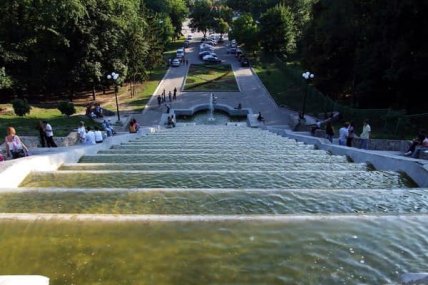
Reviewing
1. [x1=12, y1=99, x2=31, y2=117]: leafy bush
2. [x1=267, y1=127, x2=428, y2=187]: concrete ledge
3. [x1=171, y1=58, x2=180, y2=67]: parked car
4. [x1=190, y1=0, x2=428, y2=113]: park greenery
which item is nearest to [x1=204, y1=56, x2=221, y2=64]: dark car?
[x1=171, y1=58, x2=180, y2=67]: parked car

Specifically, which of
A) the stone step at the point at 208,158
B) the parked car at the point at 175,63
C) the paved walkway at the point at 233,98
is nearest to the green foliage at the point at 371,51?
the paved walkway at the point at 233,98

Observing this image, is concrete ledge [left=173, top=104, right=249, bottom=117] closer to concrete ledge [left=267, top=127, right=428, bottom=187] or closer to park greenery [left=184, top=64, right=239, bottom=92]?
park greenery [left=184, top=64, right=239, bottom=92]

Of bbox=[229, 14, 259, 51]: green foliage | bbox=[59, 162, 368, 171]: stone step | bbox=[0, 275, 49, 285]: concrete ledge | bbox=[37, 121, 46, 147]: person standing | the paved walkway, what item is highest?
bbox=[229, 14, 259, 51]: green foliage

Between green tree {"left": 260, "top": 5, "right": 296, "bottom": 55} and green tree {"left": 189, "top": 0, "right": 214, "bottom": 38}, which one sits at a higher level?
green tree {"left": 189, "top": 0, "right": 214, "bottom": 38}

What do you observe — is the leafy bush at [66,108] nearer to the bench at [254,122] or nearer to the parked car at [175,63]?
the bench at [254,122]

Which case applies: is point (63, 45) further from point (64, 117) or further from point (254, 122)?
point (254, 122)

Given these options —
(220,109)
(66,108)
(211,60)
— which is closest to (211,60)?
(211,60)

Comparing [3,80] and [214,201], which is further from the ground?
[3,80]
